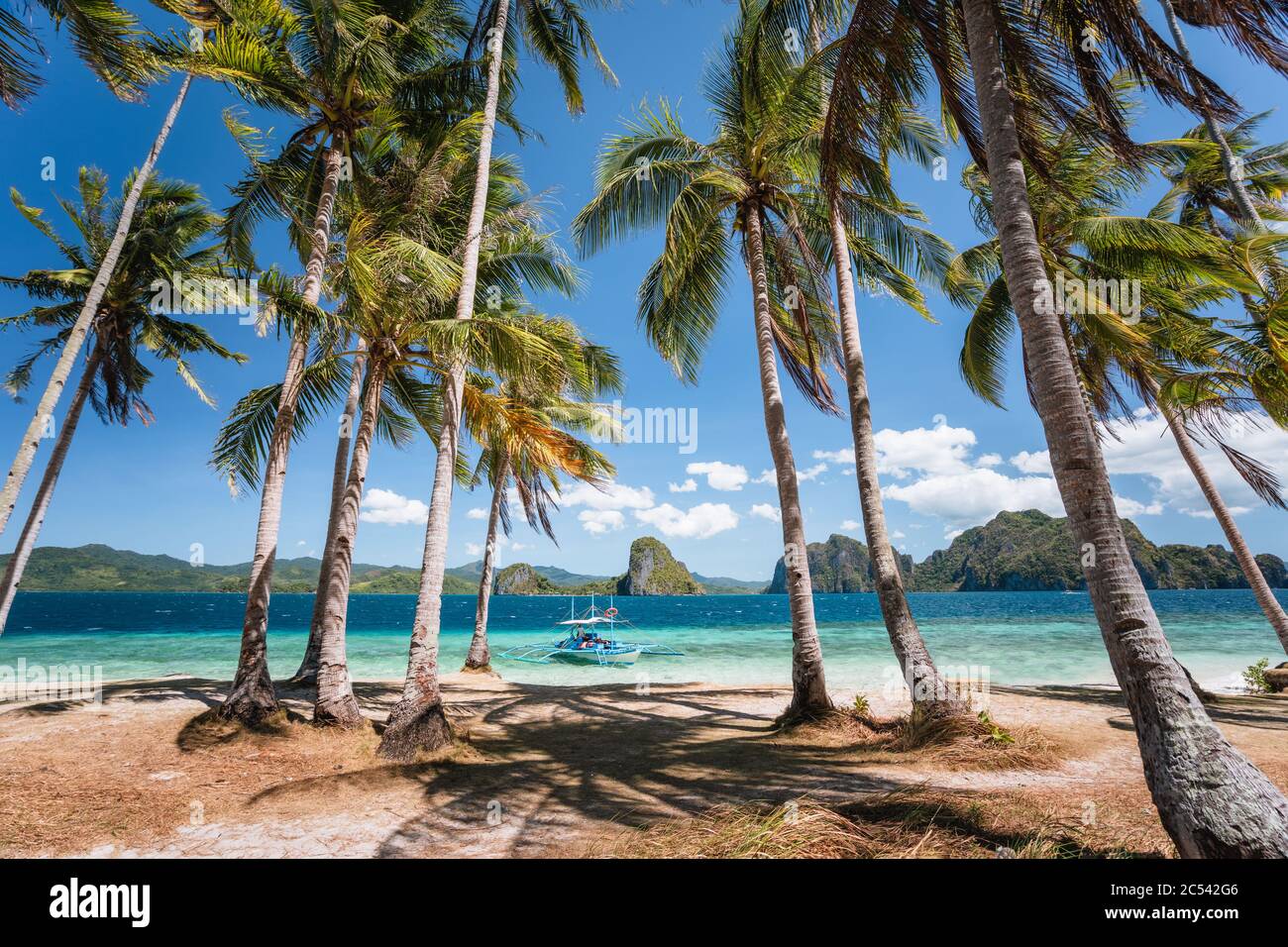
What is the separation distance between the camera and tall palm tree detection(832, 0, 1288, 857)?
2.80 metres

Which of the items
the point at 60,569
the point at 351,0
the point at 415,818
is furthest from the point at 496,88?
the point at 60,569

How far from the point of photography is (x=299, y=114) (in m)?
9.54

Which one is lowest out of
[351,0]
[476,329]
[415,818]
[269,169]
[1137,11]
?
[415,818]

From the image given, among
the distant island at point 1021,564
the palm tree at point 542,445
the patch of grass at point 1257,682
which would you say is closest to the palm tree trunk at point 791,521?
the palm tree at point 542,445

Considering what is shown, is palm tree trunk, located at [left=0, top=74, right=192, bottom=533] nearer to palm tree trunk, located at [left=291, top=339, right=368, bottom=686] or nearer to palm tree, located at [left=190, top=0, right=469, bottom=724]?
palm tree, located at [left=190, top=0, right=469, bottom=724]

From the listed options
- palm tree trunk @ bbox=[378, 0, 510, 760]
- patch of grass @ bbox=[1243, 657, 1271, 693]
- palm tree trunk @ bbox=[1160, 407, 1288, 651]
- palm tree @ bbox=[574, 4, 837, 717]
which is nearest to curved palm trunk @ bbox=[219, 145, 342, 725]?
palm tree trunk @ bbox=[378, 0, 510, 760]

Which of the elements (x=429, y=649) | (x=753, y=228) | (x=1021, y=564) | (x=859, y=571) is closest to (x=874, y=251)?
(x=753, y=228)

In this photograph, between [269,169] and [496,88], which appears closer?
[496,88]

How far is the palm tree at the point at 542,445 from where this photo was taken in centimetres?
787

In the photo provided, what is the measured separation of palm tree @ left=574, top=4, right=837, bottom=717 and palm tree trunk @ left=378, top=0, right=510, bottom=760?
3212 millimetres

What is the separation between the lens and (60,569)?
151875mm

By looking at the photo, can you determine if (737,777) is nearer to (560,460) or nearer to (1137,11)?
(560,460)

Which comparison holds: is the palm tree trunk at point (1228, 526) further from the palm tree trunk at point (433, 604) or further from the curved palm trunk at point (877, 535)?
the palm tree trunk at point (433, 604)
